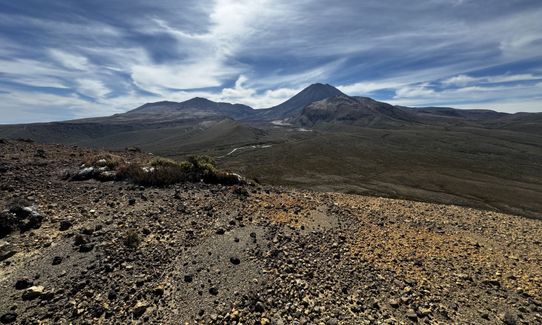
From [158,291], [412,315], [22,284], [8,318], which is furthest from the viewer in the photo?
[158,291]

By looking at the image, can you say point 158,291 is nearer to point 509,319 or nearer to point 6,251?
point 6,251

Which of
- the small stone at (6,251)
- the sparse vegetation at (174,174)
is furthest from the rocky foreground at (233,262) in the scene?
the sparse vegetation at (174,174)

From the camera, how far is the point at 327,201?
1844 cm

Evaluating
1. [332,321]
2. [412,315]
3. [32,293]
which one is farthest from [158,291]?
[412,315]

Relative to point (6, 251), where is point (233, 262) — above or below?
below

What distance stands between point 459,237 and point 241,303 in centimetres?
1154

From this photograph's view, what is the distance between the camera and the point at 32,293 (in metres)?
7.73

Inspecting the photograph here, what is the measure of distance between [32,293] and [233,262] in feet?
17.9

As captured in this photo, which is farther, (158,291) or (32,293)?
(158,291)

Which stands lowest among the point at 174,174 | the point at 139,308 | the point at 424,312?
the point at 424,312

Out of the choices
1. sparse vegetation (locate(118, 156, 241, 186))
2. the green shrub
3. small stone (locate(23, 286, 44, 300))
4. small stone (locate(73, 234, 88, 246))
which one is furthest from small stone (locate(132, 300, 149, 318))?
sparse vegetation (locate(118, 156, 241, 186))

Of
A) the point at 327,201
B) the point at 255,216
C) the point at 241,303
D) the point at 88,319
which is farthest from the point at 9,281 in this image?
the point at 327,201

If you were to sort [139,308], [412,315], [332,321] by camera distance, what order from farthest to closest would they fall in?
[412,315] < [332,321] < [139,308]

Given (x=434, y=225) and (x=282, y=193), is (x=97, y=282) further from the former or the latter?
(x=434, y=225)
